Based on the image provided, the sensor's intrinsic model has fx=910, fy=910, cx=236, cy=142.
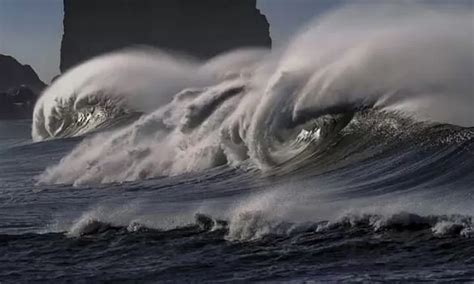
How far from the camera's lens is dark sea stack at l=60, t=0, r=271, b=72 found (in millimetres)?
151750

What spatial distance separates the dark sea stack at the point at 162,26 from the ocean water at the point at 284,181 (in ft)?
396

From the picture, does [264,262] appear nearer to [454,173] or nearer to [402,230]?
[402,230]

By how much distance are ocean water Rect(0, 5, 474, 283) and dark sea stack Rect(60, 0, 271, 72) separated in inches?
4751

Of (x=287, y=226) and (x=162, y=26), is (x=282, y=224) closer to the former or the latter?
(x=287, y=226)

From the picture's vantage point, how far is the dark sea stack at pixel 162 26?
152 metres

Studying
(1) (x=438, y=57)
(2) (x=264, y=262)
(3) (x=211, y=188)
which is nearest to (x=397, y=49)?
(1) (x=438, y=57)

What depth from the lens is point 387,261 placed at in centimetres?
994

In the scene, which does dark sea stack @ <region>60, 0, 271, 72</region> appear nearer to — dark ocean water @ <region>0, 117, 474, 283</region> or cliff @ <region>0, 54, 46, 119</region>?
cliff @ <region>0, 54, 46, 119</region>

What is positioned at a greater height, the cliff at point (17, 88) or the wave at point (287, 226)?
the cliff at point (17, 88)

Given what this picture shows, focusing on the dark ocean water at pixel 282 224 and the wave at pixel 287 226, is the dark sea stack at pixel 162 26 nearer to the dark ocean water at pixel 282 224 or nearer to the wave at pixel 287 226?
the dark ocean water at pixel 282 224

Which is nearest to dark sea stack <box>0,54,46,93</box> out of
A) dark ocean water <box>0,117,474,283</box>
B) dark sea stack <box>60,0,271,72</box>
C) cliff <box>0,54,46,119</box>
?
cliff <box>0,54,46,119</box>

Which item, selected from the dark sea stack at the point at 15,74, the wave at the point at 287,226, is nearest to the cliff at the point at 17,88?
the dark sea stack at the point at 15,74

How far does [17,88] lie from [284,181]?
128 m

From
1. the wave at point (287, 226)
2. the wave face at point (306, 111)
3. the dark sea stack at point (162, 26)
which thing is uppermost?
the dark sea stack at point (162, 26)
